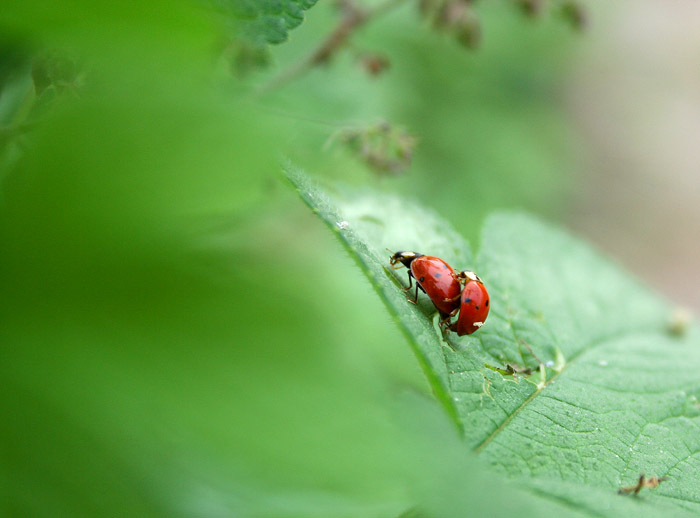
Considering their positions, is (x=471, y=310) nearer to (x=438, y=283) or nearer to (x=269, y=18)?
(x=438, y=283)

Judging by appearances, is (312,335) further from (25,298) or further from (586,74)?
(586,74)

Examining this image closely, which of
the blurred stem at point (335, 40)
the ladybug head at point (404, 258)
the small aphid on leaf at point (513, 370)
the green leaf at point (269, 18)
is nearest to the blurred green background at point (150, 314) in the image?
the green leaf at point (269, 18)

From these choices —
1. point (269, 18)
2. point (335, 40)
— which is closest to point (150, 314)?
point (269, 18)

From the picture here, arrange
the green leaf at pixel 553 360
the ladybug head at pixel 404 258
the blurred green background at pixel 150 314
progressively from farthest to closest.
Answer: the ladybug head at pixel 404 258, the green leaf at pixel 553 360, the blurred green background at pixel 150 314

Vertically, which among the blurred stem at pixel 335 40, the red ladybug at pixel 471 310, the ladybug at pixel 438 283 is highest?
the blurred stem at pixel 335 40

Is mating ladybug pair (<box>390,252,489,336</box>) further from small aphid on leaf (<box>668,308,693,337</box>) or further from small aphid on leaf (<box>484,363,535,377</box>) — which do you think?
small aphid on leaf (<box>668,308,693,337</box>)

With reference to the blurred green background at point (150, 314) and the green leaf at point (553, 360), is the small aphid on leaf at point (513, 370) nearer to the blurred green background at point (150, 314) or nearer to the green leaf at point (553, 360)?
the green leaf at point (553, 360)
